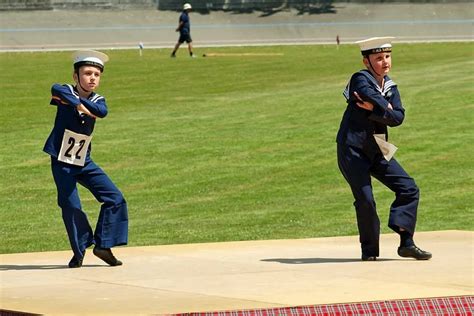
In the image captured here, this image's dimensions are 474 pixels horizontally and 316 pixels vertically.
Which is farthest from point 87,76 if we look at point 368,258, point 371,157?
point 368,258

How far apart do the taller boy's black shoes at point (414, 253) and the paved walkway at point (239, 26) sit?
3961cm

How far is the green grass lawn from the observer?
14.9 metres

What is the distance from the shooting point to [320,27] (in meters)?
56.7

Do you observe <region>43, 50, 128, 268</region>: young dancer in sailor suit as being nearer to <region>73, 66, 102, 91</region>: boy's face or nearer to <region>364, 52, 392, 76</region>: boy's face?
<region>73, 66, 102, 91</region>: boy's face

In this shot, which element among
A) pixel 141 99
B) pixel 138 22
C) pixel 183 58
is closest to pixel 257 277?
pixel 141 99

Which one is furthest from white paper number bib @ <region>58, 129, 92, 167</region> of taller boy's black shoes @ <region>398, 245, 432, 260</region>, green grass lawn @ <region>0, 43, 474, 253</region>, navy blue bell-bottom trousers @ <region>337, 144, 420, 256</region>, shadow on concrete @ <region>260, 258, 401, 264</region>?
green grass lawn @ <region>0, 43, 474, 253</region>

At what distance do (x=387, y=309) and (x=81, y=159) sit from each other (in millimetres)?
3176

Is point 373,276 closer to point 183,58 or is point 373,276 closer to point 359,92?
point 359,92

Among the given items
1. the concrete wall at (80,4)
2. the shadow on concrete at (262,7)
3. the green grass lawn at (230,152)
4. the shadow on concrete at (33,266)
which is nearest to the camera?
the shadow on concrete at (33,266)

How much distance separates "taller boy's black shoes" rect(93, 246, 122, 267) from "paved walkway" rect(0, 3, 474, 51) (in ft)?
130

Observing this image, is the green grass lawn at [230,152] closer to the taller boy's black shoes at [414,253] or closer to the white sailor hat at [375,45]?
the taller boy's black shoes at [414,253]

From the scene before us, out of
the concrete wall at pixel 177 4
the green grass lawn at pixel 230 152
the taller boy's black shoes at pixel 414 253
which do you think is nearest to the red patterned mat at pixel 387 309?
the taller boy's black shoes at pixel 414 253

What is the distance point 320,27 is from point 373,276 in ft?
156

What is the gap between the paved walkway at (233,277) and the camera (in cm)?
834
